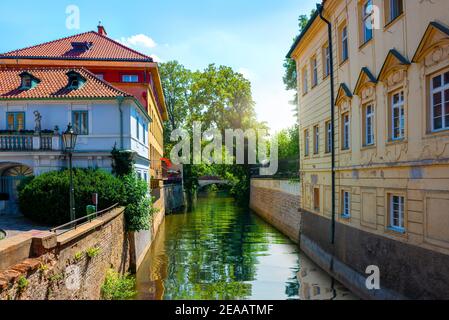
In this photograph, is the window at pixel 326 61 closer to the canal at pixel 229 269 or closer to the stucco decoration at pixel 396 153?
the stucco decoration at pixel 396 153

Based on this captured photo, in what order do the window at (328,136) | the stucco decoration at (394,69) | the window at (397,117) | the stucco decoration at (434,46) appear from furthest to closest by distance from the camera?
the window at (328,136) < the window at (397,117) < the stucco decoration at (394,69) < the stucco decoration at (434,46)

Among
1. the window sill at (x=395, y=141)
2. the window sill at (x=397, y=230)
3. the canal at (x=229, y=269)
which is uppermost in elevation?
the window sill at (x=395, y=141)

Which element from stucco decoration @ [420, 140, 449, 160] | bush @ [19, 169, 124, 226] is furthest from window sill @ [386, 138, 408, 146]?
bush @ [19, 169, 124, 226]

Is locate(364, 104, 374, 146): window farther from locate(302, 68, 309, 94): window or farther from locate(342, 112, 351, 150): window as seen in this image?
locate(302, 68, 309, 94): window

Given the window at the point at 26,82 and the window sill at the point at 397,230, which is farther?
the window at the point at 26,82

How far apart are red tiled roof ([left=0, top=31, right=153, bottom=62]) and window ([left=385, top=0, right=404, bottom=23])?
19.6 m

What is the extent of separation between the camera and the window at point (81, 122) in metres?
17.2

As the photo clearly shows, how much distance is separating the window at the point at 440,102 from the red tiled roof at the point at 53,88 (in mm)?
12503

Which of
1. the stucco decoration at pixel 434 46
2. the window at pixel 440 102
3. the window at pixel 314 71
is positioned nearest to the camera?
the stucco decoration at pixel 434 46

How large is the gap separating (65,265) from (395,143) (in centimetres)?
817

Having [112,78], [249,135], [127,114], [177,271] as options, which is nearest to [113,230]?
[177,271]

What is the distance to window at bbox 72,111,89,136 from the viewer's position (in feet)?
56.4

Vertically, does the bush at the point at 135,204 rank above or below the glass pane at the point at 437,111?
below

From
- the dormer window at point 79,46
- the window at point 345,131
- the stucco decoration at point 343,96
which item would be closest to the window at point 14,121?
the dormer window at point 79,46
